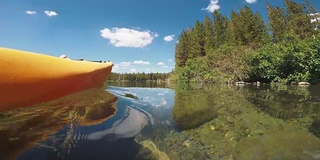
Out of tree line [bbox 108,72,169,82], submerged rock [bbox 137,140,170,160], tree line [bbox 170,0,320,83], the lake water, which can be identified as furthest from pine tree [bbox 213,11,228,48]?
submerged rock [bbox 137,140,170,160]

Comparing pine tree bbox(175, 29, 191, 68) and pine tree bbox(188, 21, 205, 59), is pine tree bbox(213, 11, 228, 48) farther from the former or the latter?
pine tree bbox(175, 29, 191, 68)

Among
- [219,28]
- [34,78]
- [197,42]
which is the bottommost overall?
[34,78]

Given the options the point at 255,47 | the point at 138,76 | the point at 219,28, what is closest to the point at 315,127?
the point at 255,47

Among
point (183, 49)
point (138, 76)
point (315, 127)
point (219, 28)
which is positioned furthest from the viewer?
point (138, 76)

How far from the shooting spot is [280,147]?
2.32 metres

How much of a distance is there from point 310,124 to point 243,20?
3716 cm

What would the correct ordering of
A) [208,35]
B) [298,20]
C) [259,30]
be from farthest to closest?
1. [208,35]
2. [259,30]
3. [298,20]

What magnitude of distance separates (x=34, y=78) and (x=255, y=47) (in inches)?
Answer: 1211

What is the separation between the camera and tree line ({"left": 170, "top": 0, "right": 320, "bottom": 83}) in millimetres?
18516

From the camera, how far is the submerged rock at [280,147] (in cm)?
211

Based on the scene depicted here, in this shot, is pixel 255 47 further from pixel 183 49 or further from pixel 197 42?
pixel 183 49

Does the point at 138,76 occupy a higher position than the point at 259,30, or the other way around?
the point at 259,30

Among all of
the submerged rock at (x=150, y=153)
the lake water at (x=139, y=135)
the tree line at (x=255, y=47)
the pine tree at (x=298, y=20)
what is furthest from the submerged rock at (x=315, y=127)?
the pine tree at (x=298, y=20)

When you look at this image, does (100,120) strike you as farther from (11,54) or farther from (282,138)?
(282,138)
